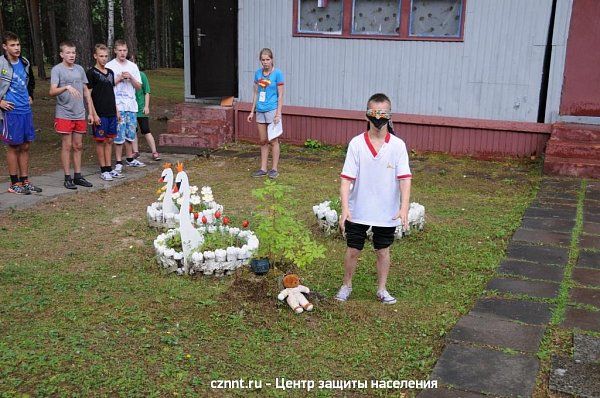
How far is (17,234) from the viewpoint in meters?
6.01

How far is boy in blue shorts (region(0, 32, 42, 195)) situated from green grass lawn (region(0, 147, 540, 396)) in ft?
2.75

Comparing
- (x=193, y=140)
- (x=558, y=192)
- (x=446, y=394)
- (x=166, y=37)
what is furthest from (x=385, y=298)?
(x=166, y=37)

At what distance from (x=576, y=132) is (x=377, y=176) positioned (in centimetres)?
624

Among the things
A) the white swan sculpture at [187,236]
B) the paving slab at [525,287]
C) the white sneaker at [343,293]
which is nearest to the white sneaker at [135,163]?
the white swan sculpture at [187,236]

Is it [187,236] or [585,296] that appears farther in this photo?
[187,236]

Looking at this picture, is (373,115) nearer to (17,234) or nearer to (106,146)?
(17,234)

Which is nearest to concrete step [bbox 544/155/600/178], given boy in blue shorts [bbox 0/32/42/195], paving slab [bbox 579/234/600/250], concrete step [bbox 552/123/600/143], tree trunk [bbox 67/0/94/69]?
concrete step [bbox 552/123/600/143]

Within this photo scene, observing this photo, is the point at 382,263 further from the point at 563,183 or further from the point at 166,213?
the point at 563,183

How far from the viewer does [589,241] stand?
19.5 feet

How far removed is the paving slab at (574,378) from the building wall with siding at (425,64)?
22.3ft

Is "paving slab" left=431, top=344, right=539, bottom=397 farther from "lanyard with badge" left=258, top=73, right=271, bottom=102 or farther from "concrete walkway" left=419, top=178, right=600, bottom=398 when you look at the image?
"lanyard with badge" left=258, top=73, right=271, bottom=102

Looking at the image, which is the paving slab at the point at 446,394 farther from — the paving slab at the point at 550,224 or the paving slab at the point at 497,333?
the paving slab at the point at 550,224

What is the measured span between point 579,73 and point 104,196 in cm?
734

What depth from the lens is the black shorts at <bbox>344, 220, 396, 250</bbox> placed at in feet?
14.1
